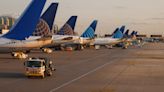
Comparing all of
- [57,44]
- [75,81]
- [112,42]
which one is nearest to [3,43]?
[75,81]

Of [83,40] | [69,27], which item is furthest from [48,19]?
Answer: [83,40]

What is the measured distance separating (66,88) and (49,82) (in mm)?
3642

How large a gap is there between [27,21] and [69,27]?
52.1 m

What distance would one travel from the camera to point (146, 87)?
91.2 ft

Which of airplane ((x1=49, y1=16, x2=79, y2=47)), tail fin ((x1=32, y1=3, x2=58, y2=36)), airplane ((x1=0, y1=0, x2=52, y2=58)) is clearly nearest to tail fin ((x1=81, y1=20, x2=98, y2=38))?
airplane ((x1=49, y1=16, x2=79, y2=47))

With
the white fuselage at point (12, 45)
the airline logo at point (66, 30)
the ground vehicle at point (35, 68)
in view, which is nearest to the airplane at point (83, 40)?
the airline logo at point (66, 30)

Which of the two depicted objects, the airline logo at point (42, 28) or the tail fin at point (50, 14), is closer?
the airline logo at point (42, 28)

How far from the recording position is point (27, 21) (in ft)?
176

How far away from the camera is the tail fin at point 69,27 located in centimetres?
10406

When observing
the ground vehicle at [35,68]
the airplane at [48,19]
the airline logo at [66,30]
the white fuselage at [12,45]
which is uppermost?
the airplane at [48,19]

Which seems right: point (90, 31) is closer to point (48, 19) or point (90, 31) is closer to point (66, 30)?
point (66, 30)

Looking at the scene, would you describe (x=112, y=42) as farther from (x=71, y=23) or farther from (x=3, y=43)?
(x=3, y=43)

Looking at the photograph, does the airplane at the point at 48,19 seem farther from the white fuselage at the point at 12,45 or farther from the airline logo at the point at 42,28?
the white fuselage at the point at 12,45

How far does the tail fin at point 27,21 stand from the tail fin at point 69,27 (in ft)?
163
